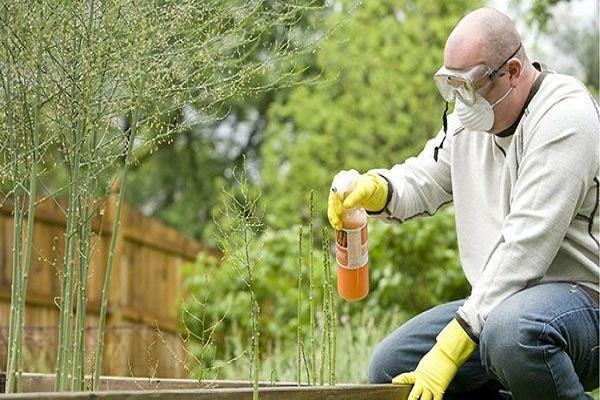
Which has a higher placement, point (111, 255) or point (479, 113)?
point (479, 113)

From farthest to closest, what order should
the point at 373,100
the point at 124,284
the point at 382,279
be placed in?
the point at 373,100 < the point at 124,284 < the point at 382,279

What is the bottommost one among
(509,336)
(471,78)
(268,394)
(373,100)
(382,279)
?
(268,394)

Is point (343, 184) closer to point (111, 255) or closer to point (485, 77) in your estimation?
point (485, 77)

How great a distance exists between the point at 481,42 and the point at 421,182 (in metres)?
0.54

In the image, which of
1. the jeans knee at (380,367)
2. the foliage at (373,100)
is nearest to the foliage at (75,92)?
the jeans knee at (380,367)

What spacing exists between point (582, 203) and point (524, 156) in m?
0.19

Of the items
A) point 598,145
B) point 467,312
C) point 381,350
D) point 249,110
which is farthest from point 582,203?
point 249,110

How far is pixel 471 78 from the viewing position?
2770 mm

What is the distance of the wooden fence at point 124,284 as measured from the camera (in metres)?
6.96

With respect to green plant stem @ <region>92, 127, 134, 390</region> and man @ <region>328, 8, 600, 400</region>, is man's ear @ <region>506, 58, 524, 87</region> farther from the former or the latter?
green plant stem @ <region>92, 127, 134, 390</region>

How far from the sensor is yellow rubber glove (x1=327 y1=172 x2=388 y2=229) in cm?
300

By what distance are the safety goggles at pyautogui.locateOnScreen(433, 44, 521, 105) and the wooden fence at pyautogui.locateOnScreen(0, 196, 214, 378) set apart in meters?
3.74

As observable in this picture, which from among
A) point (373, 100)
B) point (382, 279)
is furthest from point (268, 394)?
point (373, 100)

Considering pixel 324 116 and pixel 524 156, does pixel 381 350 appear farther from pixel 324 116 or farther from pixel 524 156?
pixel 324 116
